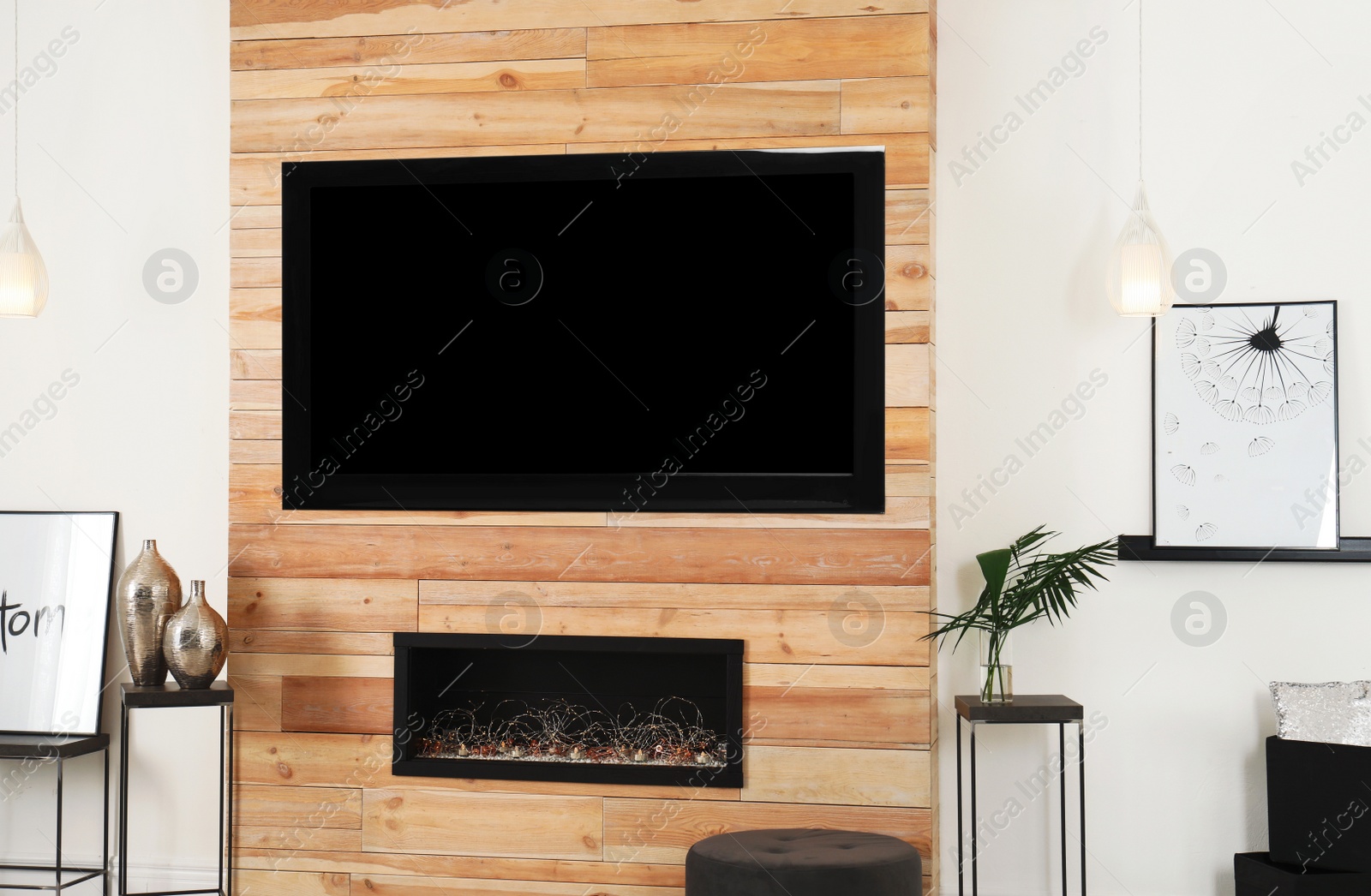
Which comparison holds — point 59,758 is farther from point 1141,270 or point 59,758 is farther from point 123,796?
point 1141,270

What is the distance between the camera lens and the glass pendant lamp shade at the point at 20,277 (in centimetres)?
328

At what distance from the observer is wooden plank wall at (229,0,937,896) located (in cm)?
307

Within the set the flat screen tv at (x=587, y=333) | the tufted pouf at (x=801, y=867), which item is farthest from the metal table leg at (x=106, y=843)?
the tufted pouf at (x=801, y=867)

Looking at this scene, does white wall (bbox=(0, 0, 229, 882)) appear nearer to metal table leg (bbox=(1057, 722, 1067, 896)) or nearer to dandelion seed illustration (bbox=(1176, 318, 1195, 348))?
metal table leg (bbox=(1057, 722, 1067, 896))

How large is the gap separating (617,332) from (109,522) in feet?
5.78

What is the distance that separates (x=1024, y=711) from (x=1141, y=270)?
122 centimetres

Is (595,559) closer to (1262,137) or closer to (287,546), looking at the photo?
(287,546)

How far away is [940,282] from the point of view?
3.36 meters

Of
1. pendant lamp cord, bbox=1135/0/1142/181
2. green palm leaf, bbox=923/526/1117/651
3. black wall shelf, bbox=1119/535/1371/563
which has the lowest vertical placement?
green palm leaf, bbox=923/526/1117/651

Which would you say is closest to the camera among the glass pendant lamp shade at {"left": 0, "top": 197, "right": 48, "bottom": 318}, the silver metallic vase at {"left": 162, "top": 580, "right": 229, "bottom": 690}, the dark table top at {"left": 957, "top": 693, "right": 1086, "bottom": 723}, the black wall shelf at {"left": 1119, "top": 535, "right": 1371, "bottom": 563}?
the dark table top at {"left": 957, "top": 693, "right": 1086, "bottom": 723}

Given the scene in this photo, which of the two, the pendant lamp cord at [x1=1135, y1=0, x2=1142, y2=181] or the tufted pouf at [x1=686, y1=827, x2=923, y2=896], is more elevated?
the pendant lamp cord at [x1=1135, y1=0, x2=1142, y2=181]

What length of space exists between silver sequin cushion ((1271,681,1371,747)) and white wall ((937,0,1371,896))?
0.66 ft

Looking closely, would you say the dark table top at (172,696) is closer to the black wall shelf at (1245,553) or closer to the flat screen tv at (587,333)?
the flat screen tv at (587,333)

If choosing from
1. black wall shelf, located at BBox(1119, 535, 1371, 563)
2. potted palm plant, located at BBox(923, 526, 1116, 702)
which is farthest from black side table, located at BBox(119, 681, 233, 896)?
black wall shelf, located at BBox(1119, 535, 1371, 563)
